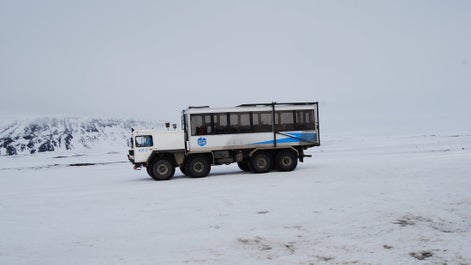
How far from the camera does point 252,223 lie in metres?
9.20

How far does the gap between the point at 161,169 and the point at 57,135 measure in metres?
163

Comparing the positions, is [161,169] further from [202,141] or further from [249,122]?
[249,122]

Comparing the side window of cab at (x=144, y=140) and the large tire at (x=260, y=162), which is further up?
the side window of cab at (x=144, y=140)

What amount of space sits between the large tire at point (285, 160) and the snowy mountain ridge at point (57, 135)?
390ft

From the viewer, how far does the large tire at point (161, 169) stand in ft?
61.7

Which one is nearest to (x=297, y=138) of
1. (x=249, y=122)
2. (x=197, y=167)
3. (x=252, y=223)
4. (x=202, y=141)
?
(x=249, y=122)

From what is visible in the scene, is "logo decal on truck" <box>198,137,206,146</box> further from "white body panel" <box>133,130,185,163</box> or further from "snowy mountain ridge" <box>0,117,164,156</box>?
"snowy mountain ridge" <box>0,117,164,156</box>

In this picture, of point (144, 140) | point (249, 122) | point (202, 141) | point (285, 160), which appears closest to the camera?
point (144, 140)

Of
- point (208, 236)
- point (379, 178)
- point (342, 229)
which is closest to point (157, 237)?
point (208, 236)

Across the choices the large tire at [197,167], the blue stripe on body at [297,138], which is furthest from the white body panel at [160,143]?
the blue stripe on body at [297,138]

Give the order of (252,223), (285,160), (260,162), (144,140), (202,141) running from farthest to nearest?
(285,160) < (260,162) < (202,141) < (144,140) < (252,223)

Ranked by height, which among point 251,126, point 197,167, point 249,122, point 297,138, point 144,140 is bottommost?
point 197,167

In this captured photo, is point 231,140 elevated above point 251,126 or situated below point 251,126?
below

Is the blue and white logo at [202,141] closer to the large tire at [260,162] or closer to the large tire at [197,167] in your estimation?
the large tire at [197,167]
